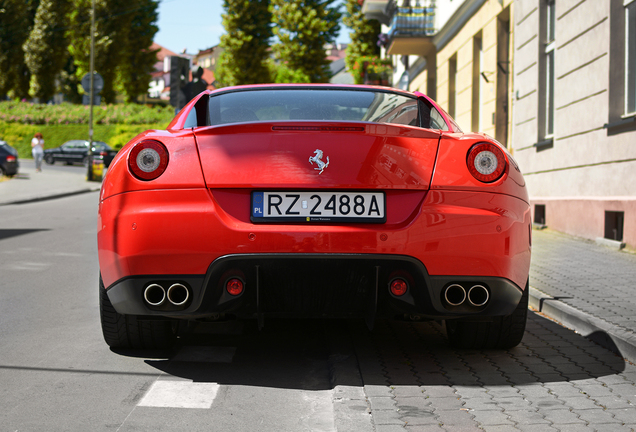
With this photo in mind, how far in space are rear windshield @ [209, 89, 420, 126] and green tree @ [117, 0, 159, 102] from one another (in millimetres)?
62641

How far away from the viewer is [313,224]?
365 cm

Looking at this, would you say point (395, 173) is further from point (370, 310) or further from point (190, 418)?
point (190, 418)

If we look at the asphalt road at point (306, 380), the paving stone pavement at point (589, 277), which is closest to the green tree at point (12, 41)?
the paving stone pavement at point (589, 277)

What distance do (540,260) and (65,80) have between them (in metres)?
62.7

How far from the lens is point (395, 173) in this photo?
372 cm

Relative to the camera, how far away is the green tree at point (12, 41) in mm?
57406

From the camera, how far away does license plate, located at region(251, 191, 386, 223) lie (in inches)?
144

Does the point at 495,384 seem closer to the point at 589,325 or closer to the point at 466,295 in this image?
the point at 466,295

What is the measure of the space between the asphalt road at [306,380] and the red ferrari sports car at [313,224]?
0.38m

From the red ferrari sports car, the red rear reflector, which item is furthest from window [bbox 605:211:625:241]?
the red rear reflector

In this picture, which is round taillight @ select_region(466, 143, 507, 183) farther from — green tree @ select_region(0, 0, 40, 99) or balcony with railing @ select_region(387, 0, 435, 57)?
green tree @ select_region(0, 0, 40, 99)

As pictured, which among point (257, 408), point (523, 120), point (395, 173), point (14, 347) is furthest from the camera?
point (523, 120)

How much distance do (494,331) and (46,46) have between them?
58243 millimetres

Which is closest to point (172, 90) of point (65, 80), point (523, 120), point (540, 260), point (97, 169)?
point (523, 120)
